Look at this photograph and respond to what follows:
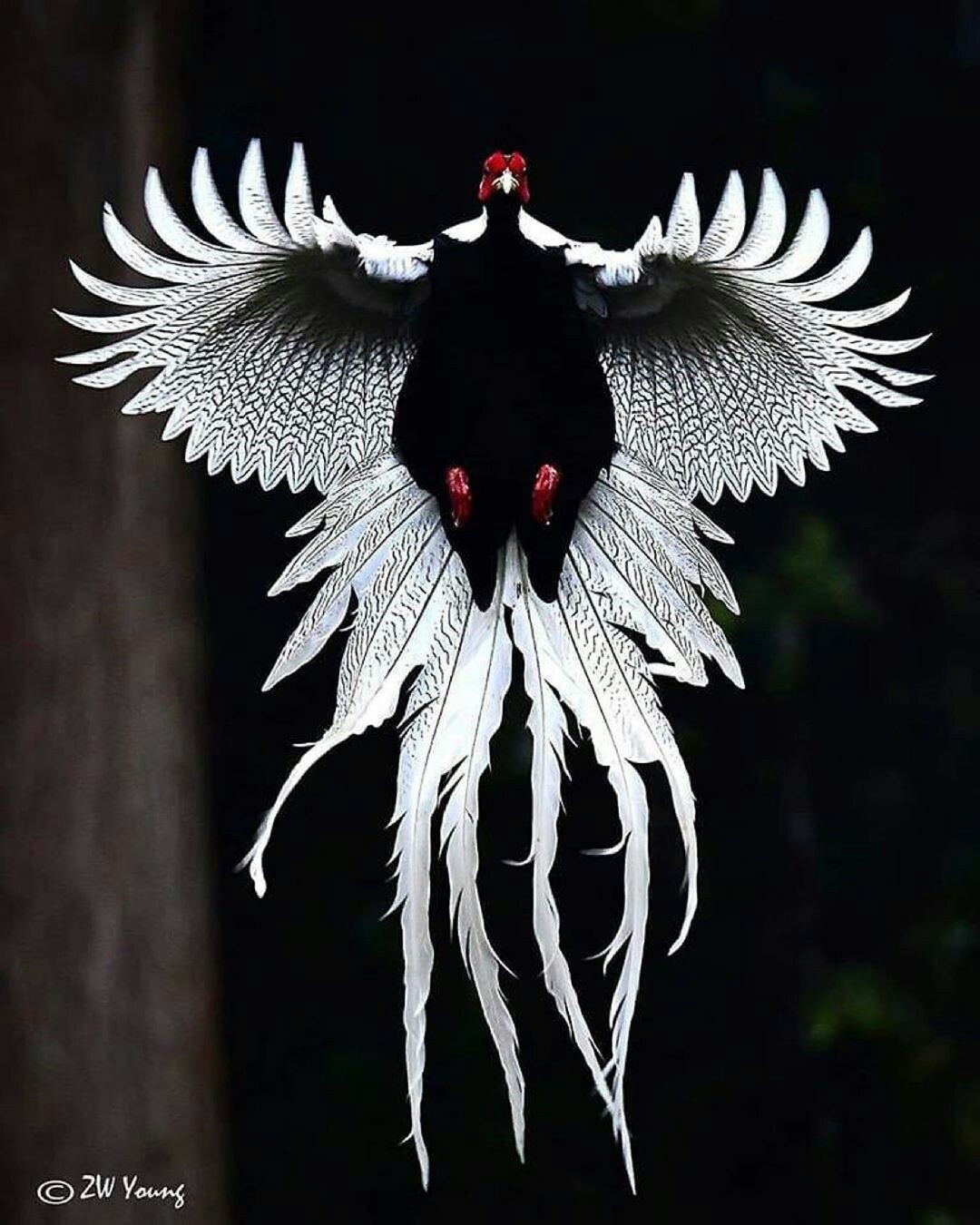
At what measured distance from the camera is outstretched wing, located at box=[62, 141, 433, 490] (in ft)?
3.59

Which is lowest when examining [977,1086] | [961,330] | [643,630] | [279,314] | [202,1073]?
[977,1086]

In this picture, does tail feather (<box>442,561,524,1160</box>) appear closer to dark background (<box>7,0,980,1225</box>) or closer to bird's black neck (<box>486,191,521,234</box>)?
bird's black neck (<box>486,191,521,234</box>)

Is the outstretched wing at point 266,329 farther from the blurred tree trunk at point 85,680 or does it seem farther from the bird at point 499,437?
the blurred tree trunk at point 85,680

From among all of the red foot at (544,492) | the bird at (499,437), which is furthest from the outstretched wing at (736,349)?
the red foot at (544,492)

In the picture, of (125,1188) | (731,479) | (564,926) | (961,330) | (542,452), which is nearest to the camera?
(542,452)

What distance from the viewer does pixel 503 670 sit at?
3.83 feet

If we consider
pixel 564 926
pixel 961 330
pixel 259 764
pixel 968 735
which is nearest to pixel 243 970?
pixel 259 764

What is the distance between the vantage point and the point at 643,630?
1.20 m

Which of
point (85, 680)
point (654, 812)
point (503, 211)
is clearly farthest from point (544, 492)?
point (654, 812)

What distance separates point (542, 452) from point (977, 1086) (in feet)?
6.11

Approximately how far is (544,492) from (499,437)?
0.04 meters

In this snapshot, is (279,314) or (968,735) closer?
(279,314)

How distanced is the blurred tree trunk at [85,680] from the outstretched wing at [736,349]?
1147 millimetres

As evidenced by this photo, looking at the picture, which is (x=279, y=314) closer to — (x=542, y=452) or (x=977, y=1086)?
(x=542, y=452)
